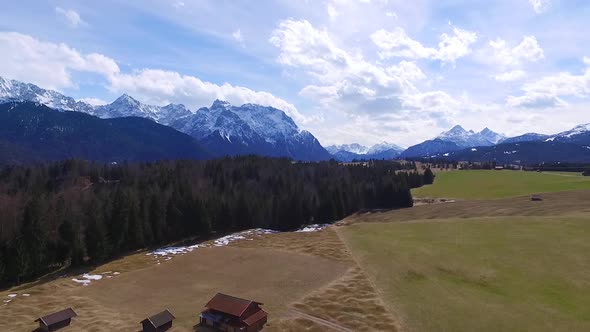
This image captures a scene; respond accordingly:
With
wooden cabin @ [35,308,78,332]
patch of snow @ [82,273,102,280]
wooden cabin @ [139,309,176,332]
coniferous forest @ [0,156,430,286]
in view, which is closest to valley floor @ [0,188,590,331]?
patch of snow @ [82,273,102,280]

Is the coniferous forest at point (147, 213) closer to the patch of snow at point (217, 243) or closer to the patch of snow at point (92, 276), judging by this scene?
the patch of snow at point (217, 243)

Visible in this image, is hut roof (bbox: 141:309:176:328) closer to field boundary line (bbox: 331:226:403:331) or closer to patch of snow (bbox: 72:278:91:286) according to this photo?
field boundary line (bbox: 331:226:403:331)

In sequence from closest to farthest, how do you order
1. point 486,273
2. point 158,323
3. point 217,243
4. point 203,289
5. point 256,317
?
point 158,323 → point 256,317 → point 486,273 → point 203,289 → point 217,243

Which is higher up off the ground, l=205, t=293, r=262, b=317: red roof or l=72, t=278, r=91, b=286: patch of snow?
l=205, t=293, r=262, b=317: red roof

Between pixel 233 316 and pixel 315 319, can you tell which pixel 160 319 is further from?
pixel 315 319

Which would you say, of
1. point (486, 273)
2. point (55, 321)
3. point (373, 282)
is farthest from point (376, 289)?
point (55, 321)

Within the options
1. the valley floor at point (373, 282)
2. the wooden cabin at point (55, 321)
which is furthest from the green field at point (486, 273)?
the wooden cabin at point (55, 321)

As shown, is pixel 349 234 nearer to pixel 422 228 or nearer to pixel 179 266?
pixel 422 228
